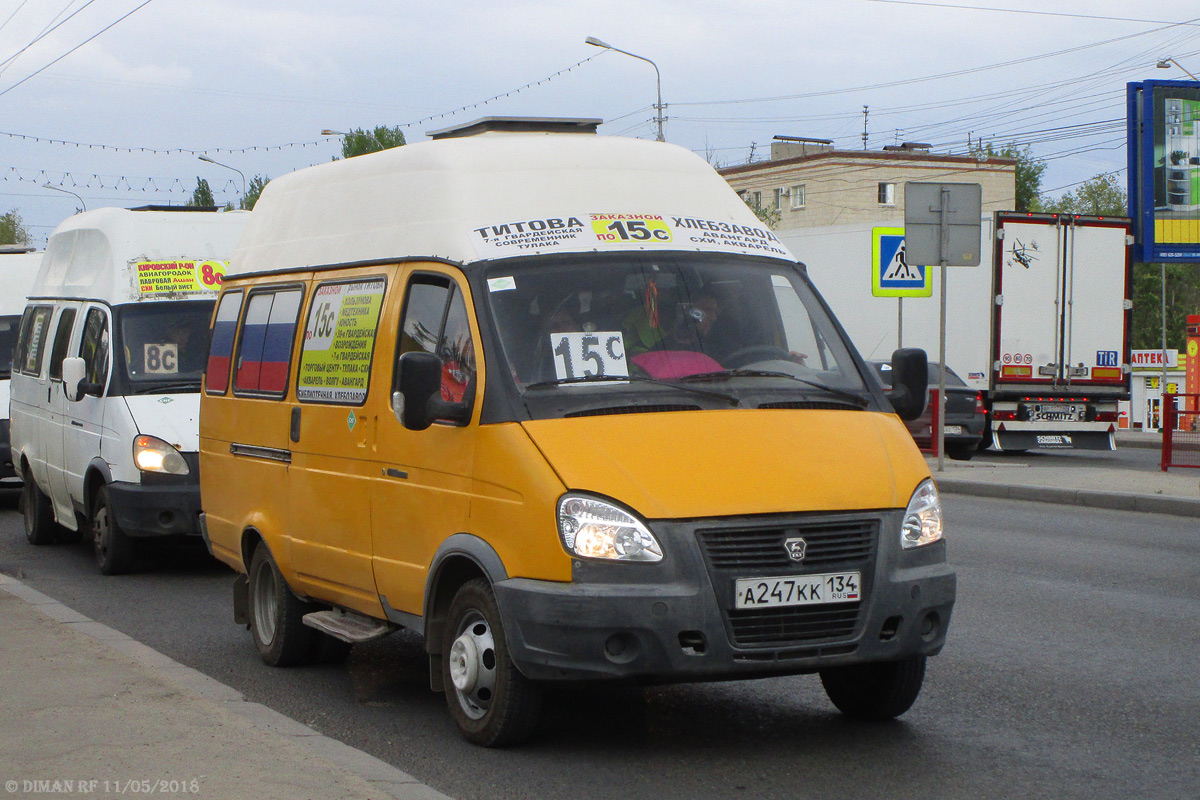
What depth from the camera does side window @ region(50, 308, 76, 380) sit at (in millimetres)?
12586

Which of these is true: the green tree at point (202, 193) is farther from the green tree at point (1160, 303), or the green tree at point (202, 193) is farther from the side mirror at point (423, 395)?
the side mirror at point (423, 395)

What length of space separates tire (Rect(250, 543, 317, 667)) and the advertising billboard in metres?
24.6

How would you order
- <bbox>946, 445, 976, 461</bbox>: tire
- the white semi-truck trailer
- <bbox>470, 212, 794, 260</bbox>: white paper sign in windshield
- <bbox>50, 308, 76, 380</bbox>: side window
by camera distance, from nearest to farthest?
<bbox>470, 212, 794, 260</bbox>: white paper sign in windshield
<bbox>50, 308, 76, 380</bbox>: side window
the white semi-truck trailer
<bbox>946, 445, 976, 461</bbox>: tire

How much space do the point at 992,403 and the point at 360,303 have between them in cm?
1739

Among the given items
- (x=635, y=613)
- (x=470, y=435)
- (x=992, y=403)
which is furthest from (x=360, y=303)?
(x=992, y=403)

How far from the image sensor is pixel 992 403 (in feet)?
74.9

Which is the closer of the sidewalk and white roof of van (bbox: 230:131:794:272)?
white roof of van (bbox: 230:131:794:272)

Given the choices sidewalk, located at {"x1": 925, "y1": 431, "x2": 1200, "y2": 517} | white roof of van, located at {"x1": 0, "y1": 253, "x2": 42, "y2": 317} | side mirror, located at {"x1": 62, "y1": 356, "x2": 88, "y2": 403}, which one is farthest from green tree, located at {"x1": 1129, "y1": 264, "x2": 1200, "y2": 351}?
side mirror, located at {"x1": 62, "y1": 356, "x2": 88, "y2": 403}

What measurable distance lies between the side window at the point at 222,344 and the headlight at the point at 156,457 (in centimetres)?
228

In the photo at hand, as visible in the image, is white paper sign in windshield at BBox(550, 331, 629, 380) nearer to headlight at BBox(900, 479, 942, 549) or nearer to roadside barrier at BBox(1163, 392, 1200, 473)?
headlight at BBox(900, 479, 942, 549)

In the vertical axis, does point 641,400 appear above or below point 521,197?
below

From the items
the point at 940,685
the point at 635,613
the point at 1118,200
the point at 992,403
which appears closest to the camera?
the point at 635,613

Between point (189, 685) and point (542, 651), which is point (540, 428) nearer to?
point (542, 651)

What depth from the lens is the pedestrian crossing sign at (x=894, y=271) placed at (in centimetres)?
1991
